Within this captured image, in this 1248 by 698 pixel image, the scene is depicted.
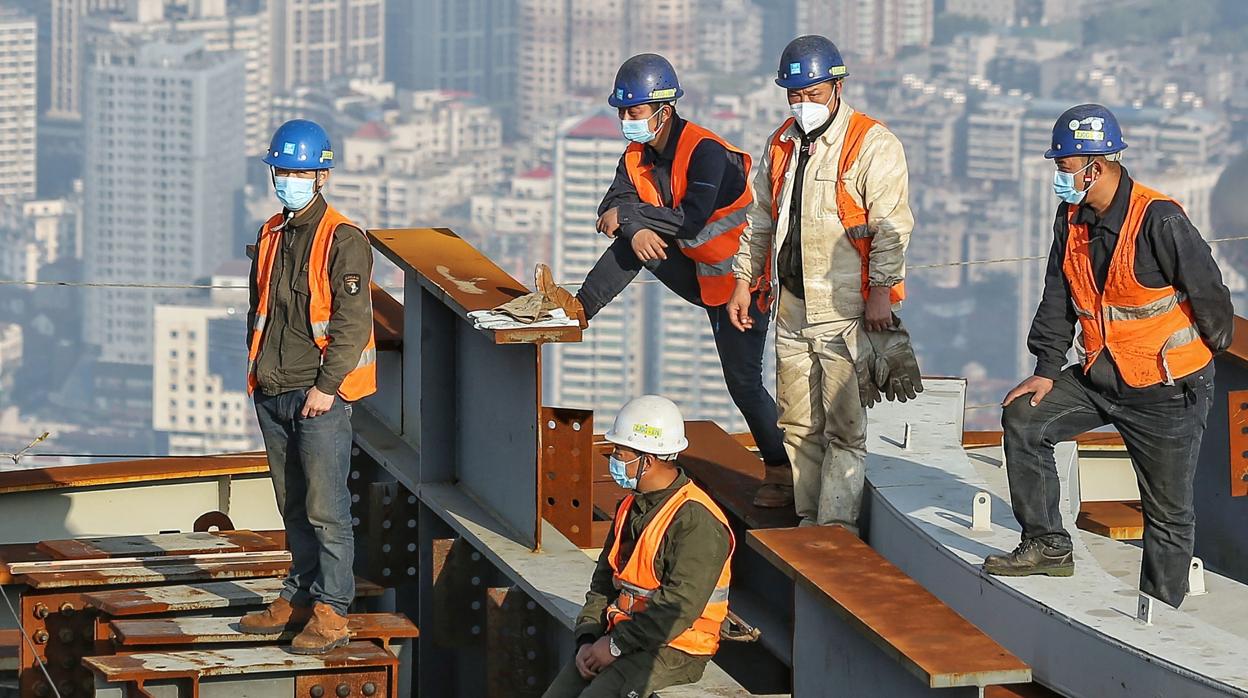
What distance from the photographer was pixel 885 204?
587cm

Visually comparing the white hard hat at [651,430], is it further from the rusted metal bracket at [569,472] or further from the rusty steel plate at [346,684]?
the rusty steel plate at [346,684]

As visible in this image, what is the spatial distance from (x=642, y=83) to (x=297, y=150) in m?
1.51

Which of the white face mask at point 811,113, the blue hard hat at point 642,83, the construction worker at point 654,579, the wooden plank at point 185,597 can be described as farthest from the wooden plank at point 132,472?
the construction worker at point 654,579

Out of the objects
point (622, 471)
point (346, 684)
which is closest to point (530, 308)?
point (622, 471)

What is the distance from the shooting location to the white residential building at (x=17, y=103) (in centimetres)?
16550

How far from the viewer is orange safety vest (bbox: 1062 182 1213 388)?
5160mm

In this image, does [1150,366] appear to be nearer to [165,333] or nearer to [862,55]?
[165,333]

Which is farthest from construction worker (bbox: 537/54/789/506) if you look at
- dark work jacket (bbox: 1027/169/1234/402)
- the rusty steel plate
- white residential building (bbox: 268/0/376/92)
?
white residential building (bbox: 268/0/376/92)

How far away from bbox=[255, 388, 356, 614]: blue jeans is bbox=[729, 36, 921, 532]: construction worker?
4.82ft

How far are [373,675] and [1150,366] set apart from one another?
8.07 ft

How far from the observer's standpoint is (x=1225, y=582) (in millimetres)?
5723

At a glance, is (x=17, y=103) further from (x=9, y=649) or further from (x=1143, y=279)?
(x=1143, y=279)

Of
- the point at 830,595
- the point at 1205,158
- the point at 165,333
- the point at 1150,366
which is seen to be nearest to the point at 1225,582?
the point at 1150,366

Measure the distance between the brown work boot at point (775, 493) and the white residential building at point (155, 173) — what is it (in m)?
151
